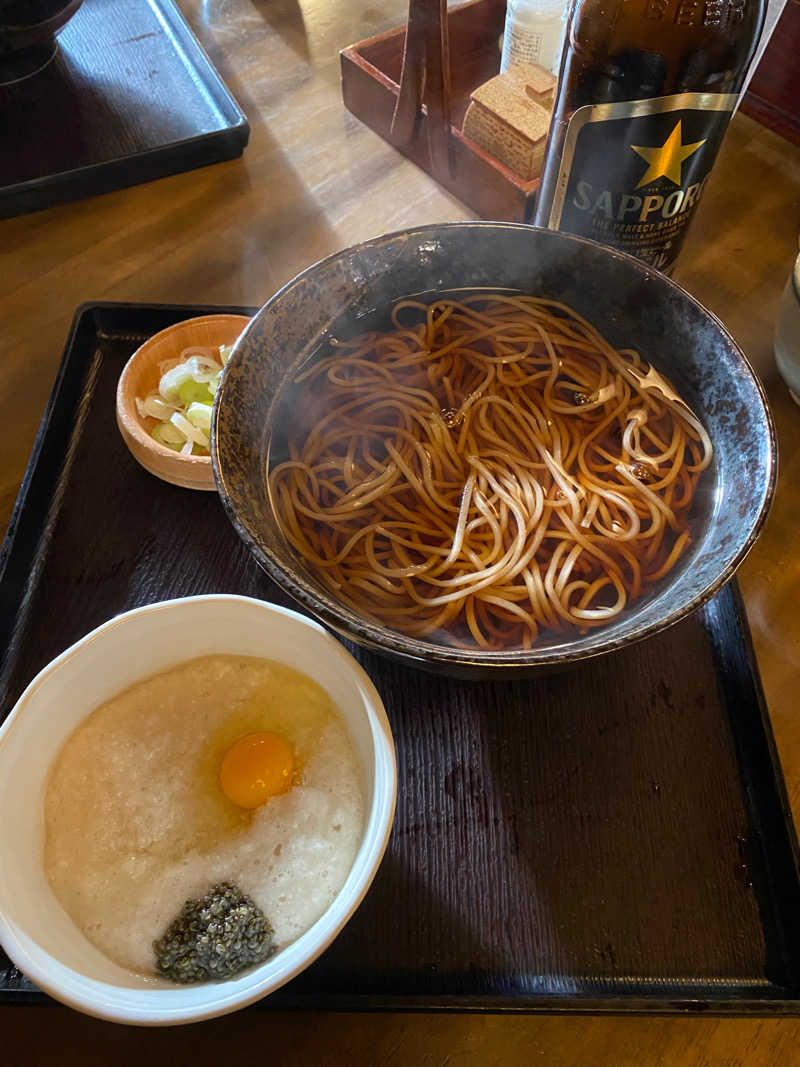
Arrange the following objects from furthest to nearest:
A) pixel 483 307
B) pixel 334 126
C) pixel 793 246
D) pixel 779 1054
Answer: pixel 334 126 < pixel 793 246 < pixel 483 307 < pixel 779 1054

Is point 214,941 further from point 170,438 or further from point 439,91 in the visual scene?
point 439,91

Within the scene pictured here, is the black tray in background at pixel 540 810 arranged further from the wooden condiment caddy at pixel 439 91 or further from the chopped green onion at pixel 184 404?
the wooden condiment caddy at pixel 439 91

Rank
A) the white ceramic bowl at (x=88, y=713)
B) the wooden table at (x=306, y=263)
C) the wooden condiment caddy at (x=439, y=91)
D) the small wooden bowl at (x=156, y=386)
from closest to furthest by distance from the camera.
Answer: the white ceramic bowl at (x=88, y=713)
the wooden table at (x=306, y=263)
the small wooden bowl at (x=156, y=386)
the wooden condiment caddy at (x=439, y=91)

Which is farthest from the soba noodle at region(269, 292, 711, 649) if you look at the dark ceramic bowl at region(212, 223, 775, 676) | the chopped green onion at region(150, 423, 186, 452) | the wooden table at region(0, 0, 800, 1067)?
the wooden table at region(0, 0, 800, 1067)

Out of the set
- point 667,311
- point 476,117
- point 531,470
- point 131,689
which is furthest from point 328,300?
point 476,117

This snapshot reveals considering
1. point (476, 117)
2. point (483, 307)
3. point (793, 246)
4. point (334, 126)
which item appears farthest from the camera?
point (334, 126)

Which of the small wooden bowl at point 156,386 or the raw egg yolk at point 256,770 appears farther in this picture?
the small wooden bowl at point 156,386

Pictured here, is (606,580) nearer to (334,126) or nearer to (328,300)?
(328,300)

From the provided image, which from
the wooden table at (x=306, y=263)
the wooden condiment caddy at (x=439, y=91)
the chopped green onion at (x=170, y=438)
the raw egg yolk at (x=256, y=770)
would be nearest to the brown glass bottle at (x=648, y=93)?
the wooden condiment caddy at (x=439, y=91)
